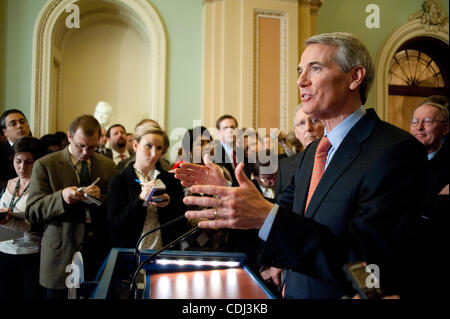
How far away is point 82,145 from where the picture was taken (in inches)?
96.7

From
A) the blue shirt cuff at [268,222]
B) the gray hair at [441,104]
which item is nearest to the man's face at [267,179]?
the gray hair at [441,104]

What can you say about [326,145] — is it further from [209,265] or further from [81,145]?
[81,145]

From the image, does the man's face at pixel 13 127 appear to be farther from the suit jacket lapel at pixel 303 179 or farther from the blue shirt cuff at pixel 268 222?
the blue shirt cuff at pixel 268 222

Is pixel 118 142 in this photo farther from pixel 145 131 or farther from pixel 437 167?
pixel 437 167

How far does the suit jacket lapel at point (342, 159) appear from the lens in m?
1.10

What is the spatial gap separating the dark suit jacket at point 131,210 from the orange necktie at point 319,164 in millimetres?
1191

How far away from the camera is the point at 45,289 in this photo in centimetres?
241

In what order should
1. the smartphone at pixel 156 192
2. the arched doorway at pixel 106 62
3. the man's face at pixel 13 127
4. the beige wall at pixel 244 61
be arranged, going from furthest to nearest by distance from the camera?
1. the arched doorway at pixel 106 62
2. the beige wall at pixel 244 61
3. the man's face at pixel 13 127
4. the smartphone at pixel 156 192

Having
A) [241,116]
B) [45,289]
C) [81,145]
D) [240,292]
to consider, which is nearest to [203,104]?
[241,116]

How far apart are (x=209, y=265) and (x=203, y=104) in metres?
3.63

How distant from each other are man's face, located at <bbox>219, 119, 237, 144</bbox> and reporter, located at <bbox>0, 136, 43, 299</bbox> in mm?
1620

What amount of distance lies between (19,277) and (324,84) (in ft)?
7.29
